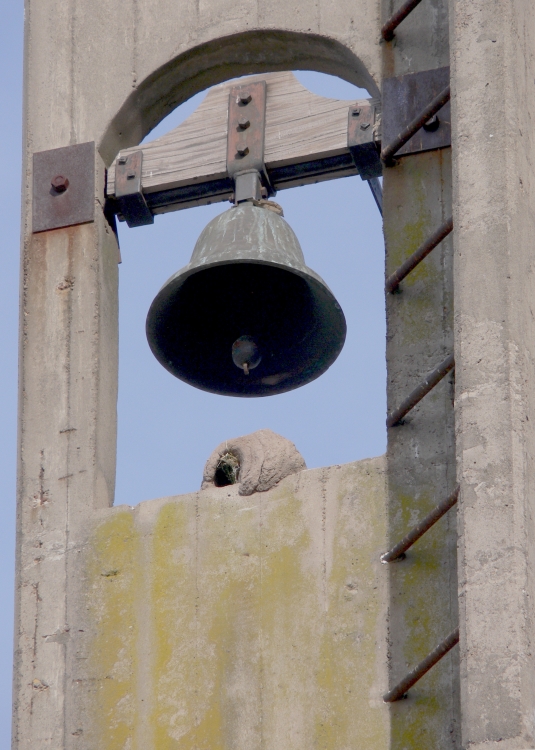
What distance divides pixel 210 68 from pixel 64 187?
0.87 m

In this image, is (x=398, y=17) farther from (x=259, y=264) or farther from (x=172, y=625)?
(x=172, y=625)

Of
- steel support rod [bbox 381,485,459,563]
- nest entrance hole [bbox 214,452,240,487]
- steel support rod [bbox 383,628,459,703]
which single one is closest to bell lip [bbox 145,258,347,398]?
nest entrance hole [bbox 214,452,240,487]

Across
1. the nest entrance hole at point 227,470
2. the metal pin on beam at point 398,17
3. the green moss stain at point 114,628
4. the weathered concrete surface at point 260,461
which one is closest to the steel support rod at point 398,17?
the metal pin on beam at point 398,17

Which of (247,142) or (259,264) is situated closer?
(259,264)

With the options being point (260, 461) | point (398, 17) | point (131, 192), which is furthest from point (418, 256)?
point (131, 192)

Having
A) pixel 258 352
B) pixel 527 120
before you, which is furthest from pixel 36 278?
pixel 527 120

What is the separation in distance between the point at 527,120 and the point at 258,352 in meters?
1.75

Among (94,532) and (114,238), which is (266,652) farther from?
(114,238)

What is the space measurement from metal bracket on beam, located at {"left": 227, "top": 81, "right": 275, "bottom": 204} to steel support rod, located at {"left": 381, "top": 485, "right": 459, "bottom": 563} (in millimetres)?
1851

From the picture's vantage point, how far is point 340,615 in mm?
8422

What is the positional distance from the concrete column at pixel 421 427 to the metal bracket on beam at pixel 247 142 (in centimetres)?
61

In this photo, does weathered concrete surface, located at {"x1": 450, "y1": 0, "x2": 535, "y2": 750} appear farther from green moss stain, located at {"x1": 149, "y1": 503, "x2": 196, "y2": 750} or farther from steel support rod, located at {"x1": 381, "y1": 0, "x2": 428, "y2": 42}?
green moss stain, located at {"x1": 149, "y1": 503, "x2": 196, "y2": 750}

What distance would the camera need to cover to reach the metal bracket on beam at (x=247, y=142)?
9.59m

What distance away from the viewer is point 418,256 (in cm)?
887
